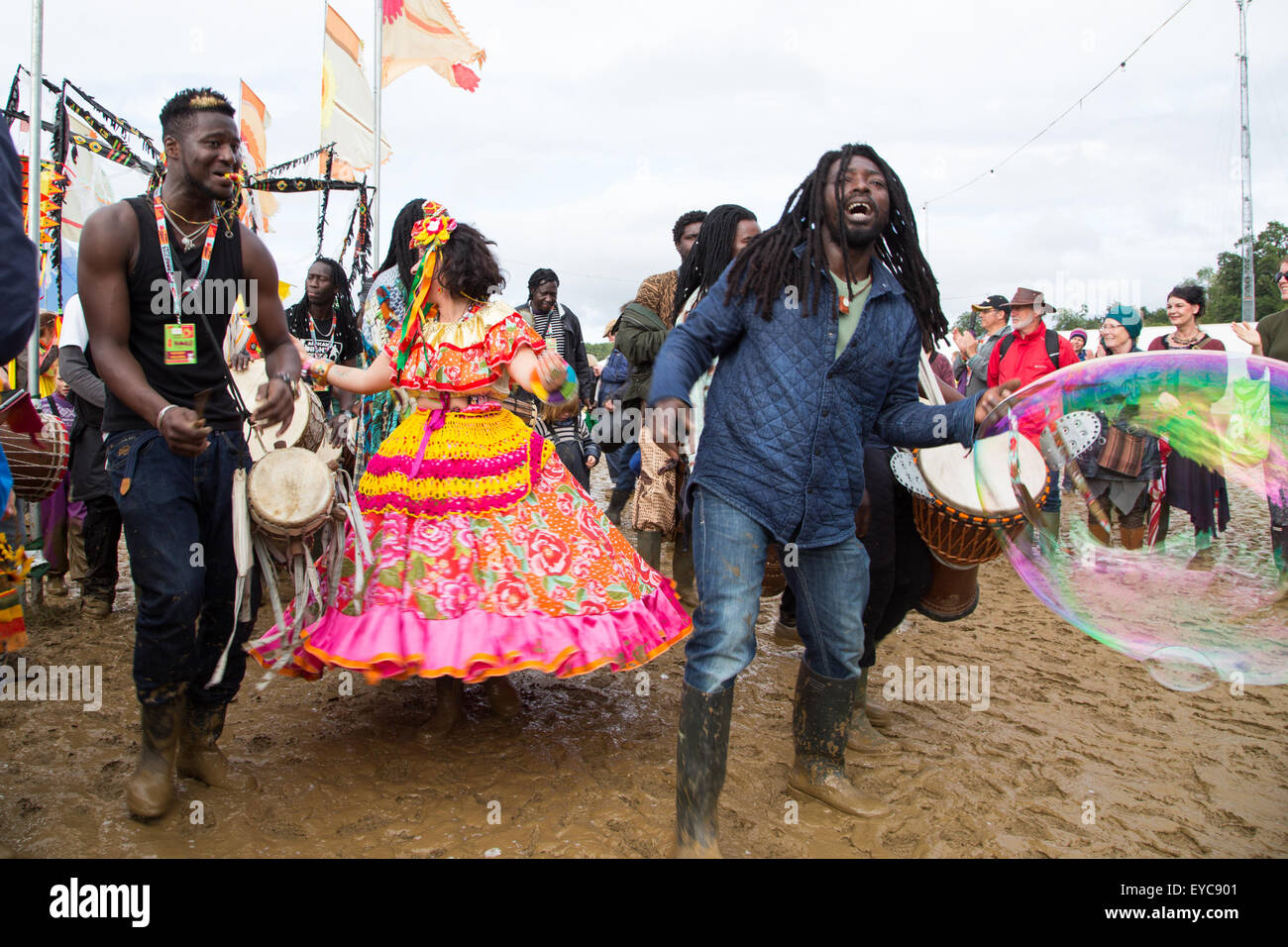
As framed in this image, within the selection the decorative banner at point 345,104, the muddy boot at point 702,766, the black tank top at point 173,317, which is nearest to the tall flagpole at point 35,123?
the black tank top at point 173,317

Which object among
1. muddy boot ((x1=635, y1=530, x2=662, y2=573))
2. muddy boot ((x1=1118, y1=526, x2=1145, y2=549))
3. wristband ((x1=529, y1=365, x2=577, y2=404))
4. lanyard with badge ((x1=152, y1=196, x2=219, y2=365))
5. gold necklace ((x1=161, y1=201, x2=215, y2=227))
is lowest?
muddy boot ((x1=635, y1=530, x2=662, y2=573))

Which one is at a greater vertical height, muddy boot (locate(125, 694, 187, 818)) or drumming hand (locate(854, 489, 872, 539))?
drumming hand (locate(854, 489, 872, 539))

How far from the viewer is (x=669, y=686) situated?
416 cm

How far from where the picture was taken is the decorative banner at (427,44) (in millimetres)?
9320

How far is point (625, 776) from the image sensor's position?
3.14 meters

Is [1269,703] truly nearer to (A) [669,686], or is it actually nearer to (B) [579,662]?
(A) [669,686]

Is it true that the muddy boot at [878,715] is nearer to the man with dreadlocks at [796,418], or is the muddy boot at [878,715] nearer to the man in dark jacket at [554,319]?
the man with dreadlocks at [796,418]

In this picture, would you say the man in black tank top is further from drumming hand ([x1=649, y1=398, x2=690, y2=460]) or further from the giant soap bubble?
the giant soap bubble

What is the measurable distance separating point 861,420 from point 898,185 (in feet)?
2.56

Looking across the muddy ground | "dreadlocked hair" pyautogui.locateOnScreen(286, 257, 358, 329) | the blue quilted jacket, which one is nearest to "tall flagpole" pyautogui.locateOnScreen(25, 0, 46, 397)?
"dreadlocked hair" pyautogui.locateOnScreen(286, 257, 358, 329)

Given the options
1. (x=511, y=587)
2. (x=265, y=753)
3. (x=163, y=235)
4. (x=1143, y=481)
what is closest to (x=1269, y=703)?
(x=1143, y=481)

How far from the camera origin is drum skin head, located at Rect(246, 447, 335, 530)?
2.76 meters

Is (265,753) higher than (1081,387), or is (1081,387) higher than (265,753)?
(1081,387)

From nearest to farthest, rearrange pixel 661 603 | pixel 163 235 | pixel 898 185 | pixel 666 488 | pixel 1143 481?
pixel 1143 481 → pixel 163 235 → pixel 898 185 → pixel 661 603 → pixel 666 488
